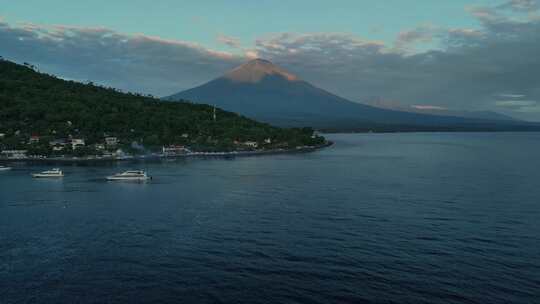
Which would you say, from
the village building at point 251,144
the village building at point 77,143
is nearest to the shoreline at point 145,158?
the village building at point 251,144

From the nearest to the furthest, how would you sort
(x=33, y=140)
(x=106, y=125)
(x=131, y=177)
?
(x=131, y=177) → (x=33, y=140) → (x=106, y=125)

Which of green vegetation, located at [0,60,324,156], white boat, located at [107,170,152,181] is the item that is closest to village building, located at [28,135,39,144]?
green vegetation, located at [0,60,324,156]

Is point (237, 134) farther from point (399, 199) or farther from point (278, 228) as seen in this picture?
point (278, 228)

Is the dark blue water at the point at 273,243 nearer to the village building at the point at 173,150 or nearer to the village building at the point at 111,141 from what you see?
the village building at the point at 111,141

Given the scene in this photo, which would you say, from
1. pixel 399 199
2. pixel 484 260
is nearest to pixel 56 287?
pixel 484 260

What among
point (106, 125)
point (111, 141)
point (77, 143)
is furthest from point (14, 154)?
point (106, 125)

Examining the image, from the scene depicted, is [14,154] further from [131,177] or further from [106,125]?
[131,177]

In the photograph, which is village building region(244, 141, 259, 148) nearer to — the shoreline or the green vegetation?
the green vegetation
